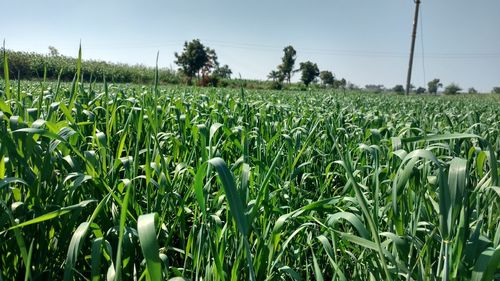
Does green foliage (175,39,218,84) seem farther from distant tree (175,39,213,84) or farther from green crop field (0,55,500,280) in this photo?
green crop field (0,55,500,280)

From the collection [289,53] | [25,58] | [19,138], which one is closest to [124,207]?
[19,138]

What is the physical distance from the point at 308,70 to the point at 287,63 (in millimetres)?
5503

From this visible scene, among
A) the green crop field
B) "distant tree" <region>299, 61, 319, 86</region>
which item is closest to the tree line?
"distant tree" <region>299, 61, 319, 86</region>

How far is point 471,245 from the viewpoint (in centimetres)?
82

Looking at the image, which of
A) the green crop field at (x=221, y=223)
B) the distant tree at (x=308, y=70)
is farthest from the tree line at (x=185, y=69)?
the green crop field at (x=221, y=223)

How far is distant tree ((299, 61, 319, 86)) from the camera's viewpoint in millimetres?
54812

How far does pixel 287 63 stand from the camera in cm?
5109

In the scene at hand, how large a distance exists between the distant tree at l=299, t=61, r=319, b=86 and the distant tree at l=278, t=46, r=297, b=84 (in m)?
3.91

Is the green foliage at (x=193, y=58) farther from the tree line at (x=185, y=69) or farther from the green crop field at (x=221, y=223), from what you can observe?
the green crop field at (x=221, y=223)

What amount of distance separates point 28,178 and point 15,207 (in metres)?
0.11

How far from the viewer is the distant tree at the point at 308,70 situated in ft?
180

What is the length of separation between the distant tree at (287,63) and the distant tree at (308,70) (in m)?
3.91

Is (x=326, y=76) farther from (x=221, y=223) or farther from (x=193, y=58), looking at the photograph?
(x=221, y=223)

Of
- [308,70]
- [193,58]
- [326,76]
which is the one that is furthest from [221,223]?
[326,76]
